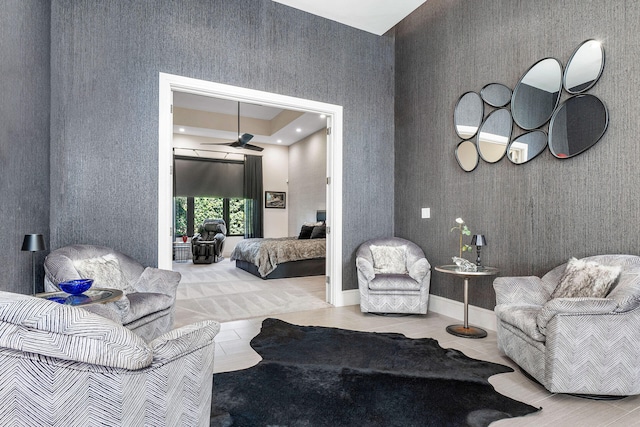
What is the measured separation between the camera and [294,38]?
4.32m

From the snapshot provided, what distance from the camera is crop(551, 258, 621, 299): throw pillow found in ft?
7.64

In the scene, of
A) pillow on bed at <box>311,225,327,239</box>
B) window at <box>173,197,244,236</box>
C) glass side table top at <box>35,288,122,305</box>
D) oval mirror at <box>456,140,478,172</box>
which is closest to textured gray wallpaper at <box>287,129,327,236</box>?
pillow on bed at <box>311,225,327,239</box>

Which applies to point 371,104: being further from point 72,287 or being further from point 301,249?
point 72,287

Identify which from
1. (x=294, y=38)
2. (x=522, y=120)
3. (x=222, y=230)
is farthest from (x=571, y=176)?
(x=222, y=230)

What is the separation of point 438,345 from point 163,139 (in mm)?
3271

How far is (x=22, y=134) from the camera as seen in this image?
2516 mm

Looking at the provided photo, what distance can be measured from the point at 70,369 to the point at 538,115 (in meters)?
3.65

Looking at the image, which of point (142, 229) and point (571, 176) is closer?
point (571, 176)

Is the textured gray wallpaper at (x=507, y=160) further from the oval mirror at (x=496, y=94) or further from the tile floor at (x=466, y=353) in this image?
the tile floor at (x=466, y=353)

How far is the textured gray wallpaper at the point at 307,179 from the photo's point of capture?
8820 millimetres

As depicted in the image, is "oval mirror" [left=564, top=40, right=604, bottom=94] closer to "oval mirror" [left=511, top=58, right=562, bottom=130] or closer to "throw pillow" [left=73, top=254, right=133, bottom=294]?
"oval mirror" [left=511, top=58, right=562, bottom=130]

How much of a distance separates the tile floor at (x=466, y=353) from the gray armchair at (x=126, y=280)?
58 cm

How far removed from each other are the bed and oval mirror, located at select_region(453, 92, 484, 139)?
3.48m

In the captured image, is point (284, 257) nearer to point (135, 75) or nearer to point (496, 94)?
point (135, 75)
